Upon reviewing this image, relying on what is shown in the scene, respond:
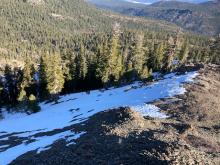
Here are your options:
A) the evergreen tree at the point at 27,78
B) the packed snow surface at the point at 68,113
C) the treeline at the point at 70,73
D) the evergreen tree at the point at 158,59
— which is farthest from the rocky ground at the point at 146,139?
the evergreen tree at the point at 158,59

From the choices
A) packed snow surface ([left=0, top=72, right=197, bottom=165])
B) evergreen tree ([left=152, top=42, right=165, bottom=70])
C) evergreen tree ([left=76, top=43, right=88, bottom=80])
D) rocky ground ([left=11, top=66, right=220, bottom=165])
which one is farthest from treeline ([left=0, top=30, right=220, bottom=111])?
rocky ground ([left=11, top=66, right=220, bottom=165])

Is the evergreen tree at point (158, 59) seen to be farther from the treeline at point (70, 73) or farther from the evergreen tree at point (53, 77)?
the evergreen tree at point (53, 77)

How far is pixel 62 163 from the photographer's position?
33.2 m

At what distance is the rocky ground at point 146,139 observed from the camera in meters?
31.4

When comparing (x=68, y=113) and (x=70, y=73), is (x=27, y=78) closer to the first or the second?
(x=70, y=73)

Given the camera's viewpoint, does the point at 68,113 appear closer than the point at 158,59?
Yes

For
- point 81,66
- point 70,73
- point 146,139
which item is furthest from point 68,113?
point 81,66

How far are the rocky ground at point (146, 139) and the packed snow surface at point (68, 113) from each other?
212 centimetres

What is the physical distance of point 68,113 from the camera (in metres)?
59.1

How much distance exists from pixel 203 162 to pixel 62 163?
11.8m

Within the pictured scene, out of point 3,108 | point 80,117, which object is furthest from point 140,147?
point 3,108

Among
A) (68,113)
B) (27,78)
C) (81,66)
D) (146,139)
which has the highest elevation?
(146,139)

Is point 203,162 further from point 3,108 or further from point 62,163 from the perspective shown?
point 3,108

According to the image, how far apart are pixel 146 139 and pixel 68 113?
84.5 ft
